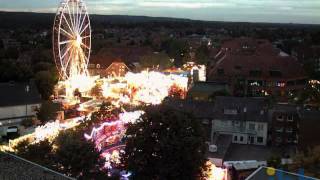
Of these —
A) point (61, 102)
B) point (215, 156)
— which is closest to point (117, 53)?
point (61, 102)

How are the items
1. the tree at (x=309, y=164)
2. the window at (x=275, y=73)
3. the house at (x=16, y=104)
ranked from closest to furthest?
the tree at (x=309, y=164), the house at (x=16, y=104), the window at (x=275, y=73)

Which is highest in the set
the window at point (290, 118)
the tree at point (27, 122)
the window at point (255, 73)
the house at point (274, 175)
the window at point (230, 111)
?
the house at point (274, 175)

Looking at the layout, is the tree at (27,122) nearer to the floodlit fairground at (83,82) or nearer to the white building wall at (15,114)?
the white building wall at (15,114)

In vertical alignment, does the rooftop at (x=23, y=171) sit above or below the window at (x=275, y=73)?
above

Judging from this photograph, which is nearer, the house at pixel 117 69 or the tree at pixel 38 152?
the tree at pixel 38 152

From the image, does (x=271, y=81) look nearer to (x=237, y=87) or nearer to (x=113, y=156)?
(x=237, y=87)

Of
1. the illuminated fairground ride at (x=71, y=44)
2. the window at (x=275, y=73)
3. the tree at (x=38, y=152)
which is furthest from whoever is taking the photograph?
the window at (x=275, y=73)

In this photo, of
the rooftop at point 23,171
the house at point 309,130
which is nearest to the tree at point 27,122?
the house at point 309,130

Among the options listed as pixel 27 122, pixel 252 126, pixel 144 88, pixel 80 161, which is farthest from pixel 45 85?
pixel 80 161
